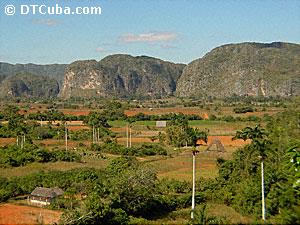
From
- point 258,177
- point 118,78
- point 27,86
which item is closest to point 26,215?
point 258,177

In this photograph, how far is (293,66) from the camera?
12550 cm

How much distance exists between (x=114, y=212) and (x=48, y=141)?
32.2 meters

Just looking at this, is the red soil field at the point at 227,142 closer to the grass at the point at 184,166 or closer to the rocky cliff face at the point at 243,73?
the grass at the point at 184,166

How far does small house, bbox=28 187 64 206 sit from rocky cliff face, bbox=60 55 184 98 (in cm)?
12560

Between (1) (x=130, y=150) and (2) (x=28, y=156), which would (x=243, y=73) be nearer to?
(1) (x=130, y=150)

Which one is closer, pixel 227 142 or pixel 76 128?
pixel 227 142

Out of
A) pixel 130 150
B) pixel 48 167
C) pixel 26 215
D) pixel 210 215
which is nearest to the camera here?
pixel 210 215

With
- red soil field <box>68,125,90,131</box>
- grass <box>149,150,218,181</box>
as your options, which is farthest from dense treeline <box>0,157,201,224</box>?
red soil field <box>68,125,90,131</box>

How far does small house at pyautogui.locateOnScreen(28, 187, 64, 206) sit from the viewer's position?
22708mm

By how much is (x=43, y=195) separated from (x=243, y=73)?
4434 inches

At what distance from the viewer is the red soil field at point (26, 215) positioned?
1945 cm

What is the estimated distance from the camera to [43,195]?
2283 cm

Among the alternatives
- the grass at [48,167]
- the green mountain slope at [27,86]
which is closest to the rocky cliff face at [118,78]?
the green mountain slope at [27,86]

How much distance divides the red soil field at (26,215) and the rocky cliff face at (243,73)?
316 ft
